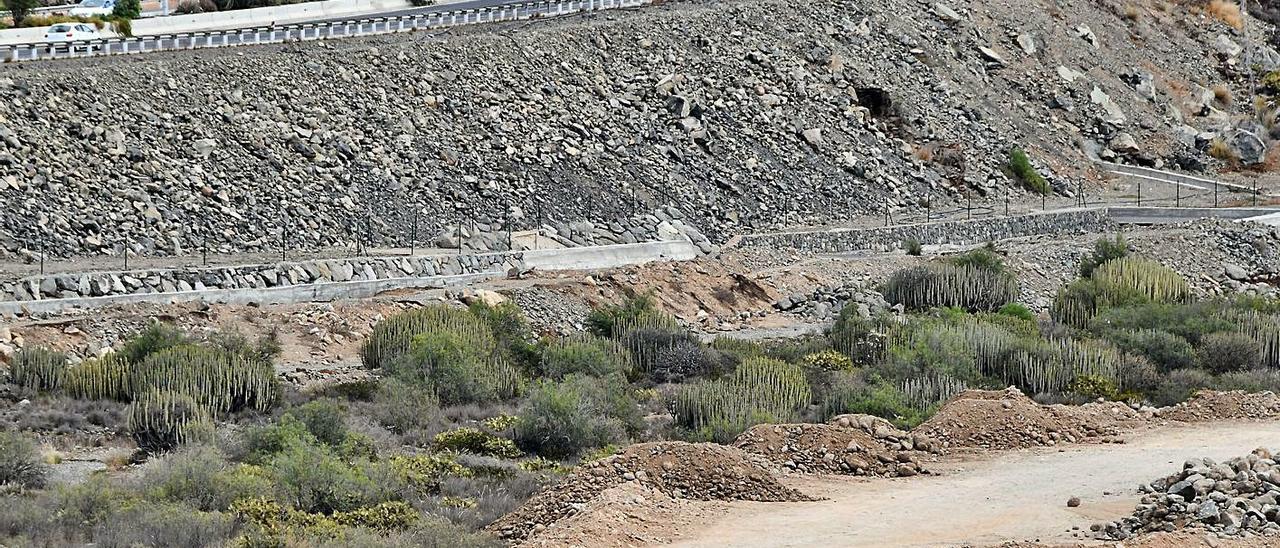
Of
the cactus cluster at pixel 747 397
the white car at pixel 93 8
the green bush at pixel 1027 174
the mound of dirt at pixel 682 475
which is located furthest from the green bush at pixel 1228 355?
the white car at pixel 93 8

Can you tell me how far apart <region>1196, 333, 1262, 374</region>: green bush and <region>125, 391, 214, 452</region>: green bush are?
14136mm

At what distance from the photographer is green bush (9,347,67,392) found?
23.4m

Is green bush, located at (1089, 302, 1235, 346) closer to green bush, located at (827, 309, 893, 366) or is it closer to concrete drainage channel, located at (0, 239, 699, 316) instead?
green bush, located at (827, 309, 893, 366)

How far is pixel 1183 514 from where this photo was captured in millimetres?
15797

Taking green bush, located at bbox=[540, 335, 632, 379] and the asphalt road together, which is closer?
green bush, located at bbox=[540, 335, 632, 379]

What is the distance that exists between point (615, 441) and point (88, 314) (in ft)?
33.4

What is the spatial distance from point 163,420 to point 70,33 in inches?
1101

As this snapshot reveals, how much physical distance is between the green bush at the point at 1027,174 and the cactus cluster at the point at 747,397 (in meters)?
29.8

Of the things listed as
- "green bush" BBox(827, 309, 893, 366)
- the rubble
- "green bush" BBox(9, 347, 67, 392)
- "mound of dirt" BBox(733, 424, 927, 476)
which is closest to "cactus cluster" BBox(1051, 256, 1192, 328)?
"green bush" BBox(827, 309, 893, 366)

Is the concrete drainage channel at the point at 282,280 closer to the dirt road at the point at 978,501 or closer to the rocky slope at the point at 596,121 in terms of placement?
the rocky slope at the point at 596,121

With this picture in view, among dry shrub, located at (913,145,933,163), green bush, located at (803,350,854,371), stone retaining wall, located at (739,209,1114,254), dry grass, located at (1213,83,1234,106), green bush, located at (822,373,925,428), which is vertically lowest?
green bush, located at (822,373,925,428)

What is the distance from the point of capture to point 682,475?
708 inches

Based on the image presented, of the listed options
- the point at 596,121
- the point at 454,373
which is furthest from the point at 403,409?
the point at 596,121

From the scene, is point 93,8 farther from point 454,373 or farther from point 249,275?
point 454,373
